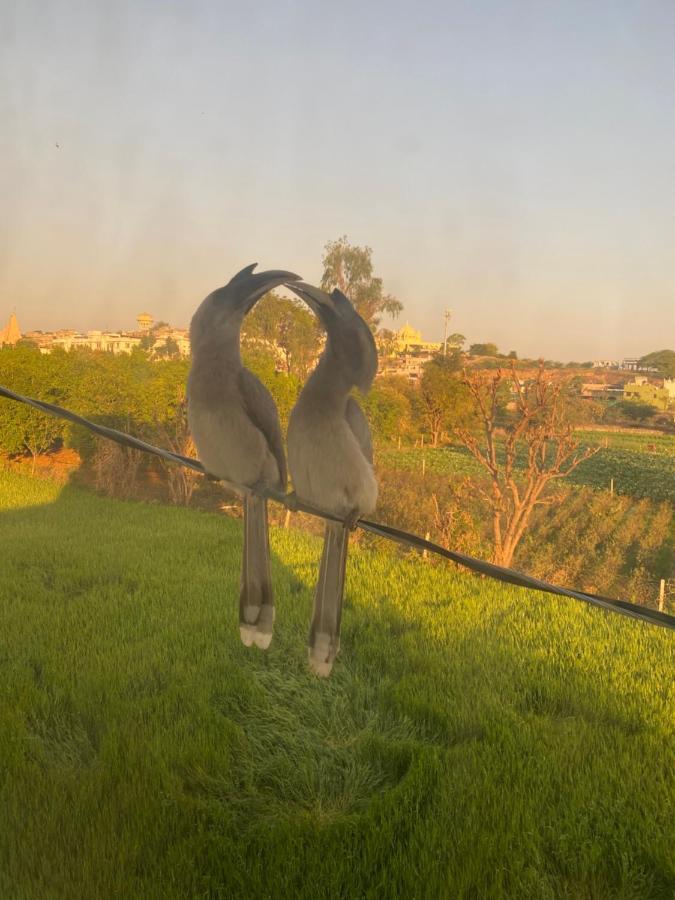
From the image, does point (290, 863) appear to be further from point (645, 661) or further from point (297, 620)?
point (645, 661)

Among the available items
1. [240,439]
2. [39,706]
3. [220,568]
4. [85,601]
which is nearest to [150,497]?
[220,568]

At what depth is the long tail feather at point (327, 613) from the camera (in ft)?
7.00

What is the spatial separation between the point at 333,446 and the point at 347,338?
0.56 meters

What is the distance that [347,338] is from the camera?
186cm

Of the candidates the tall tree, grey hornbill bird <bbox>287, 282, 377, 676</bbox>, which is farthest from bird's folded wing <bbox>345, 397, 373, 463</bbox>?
the tall tree

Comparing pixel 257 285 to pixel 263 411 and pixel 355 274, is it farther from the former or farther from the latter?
Answer: pixel 355 274

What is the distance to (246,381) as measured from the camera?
2.29 m

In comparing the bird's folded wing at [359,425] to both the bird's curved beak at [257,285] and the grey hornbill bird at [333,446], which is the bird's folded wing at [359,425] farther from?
the bird's curved beak at [257,285]

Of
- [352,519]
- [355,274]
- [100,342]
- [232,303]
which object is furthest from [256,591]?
[100,342]

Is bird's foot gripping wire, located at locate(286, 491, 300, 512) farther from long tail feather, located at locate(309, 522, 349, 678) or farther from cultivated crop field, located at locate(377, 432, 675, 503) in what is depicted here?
cultivated crop field, located at locate(377, 432, 675, 503)

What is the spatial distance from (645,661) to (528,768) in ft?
14.9

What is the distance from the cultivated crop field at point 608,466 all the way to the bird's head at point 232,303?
2968cm

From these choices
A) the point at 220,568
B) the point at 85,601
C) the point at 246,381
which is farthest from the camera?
the point at 220,568

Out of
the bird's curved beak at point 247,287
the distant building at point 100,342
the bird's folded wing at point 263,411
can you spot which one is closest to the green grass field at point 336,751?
the bird's folded wing at point 263,411
